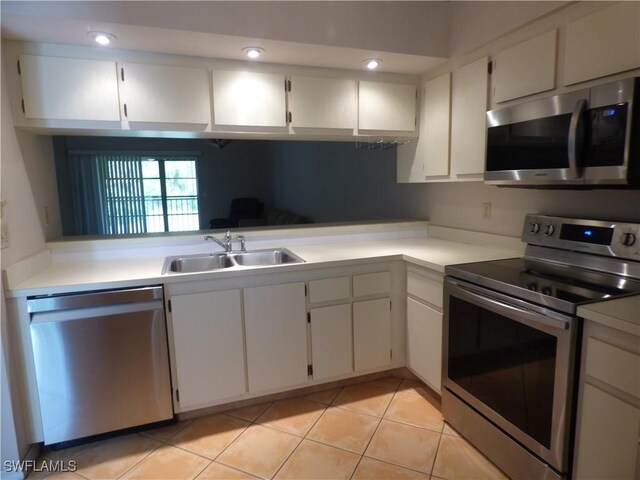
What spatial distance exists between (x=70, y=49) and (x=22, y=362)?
1.53 meters

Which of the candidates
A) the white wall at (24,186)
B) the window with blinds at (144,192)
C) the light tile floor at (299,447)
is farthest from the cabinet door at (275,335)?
the window with blinds at (144,192)

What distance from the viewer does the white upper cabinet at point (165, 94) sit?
1.97 meters

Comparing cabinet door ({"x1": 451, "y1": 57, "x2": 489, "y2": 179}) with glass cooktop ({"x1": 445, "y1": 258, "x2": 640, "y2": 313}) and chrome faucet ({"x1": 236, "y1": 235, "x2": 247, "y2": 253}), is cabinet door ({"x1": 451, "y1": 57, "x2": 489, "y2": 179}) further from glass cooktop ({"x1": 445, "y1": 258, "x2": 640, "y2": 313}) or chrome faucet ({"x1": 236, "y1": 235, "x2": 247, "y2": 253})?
chrome faucet ({"x1": 236, "y1": 235, "x2": 247, "y2": 253})

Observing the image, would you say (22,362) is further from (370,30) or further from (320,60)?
(370,30)

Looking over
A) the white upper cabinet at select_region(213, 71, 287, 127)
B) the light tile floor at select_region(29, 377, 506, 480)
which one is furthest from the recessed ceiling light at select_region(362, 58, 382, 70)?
the light tile floor at select_region(29, 377, 506, 480)

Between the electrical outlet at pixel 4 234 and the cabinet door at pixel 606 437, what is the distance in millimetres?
2341

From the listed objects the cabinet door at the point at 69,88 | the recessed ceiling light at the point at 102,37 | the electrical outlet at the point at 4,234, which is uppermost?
the recessed ceiling light at the point at 102,37

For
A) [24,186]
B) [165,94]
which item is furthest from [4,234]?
[165,94]

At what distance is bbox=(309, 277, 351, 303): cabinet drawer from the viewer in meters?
2.10

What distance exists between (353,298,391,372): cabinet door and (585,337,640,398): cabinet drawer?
1143 mm

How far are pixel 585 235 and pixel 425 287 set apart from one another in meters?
0.79

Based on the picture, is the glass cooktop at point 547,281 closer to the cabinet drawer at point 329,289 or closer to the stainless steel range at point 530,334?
the stainless steel range at point 530,334

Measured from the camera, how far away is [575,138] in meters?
1.46

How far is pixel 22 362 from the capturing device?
1674 millimetres
